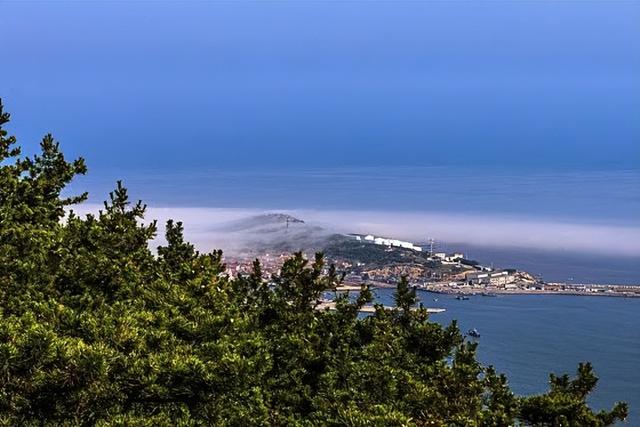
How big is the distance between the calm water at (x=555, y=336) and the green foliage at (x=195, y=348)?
12247 mm

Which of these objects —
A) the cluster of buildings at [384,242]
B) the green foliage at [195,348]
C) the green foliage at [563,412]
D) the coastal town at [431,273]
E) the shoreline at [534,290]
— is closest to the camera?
the green foliage at [195,348]

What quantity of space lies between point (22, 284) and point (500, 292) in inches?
1477

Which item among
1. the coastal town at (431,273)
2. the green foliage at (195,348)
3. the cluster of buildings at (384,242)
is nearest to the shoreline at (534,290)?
the coastal town at (431,273)

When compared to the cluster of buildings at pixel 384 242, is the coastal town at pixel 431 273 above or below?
below

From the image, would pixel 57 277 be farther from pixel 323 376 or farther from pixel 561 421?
pixel 561 421

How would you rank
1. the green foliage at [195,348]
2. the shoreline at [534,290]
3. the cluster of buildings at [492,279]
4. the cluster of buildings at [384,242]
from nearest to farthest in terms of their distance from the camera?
1. the green foliage at [195,348]
2. the shoreline at [534,290]
3. the cluster of buildings at [492,279]
4. the cluster of buildings at [384,242]

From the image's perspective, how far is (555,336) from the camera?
3095 cm

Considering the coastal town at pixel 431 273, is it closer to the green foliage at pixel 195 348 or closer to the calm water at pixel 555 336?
the calm water at pixel 555 336

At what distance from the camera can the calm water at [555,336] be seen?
23.8m

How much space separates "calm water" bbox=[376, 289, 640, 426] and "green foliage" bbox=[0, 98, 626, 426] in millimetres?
12247

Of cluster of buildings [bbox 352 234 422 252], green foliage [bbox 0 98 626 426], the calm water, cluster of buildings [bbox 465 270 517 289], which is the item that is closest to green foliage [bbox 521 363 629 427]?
green foliage [bbox 0 98 626 426]

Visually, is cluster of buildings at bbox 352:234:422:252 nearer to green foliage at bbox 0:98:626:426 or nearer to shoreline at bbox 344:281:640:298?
shoreline at bbox 344:281:640:298

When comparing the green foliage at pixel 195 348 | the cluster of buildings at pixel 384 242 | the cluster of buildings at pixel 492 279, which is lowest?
the green foliage at pixel 195 348

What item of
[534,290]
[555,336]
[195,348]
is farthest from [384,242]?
[195,348]
